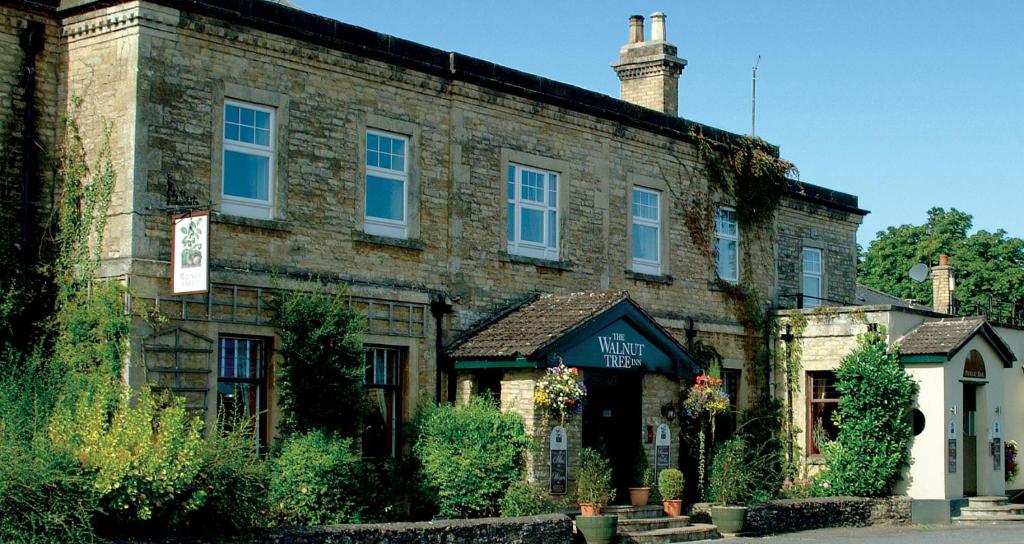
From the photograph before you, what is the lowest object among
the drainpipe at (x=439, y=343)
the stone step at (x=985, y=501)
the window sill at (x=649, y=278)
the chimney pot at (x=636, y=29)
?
the stone step at (x=985, y=501)

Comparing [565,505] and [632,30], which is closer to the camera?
[565,505]

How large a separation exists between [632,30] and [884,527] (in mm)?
11182

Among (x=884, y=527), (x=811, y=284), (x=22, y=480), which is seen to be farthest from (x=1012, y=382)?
(x=22, y=480)

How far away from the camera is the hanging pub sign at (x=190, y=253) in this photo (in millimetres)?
15969

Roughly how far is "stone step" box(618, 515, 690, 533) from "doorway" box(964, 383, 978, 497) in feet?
27.1

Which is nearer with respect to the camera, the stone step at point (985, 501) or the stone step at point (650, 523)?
the stone step at point (650, 523)

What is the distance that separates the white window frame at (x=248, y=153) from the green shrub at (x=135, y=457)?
13.3 feet

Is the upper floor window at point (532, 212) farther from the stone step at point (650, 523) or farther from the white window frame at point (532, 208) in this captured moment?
the stone step at point (650, 523)

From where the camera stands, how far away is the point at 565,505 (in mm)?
19844

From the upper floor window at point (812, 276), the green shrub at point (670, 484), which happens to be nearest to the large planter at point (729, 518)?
the green shrub at point (670, 484)

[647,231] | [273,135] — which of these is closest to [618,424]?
[647,231]

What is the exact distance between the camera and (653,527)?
21.0 meters

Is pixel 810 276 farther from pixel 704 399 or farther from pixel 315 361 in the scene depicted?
pixel 315 361

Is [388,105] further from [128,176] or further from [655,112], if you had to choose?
[655,112]
